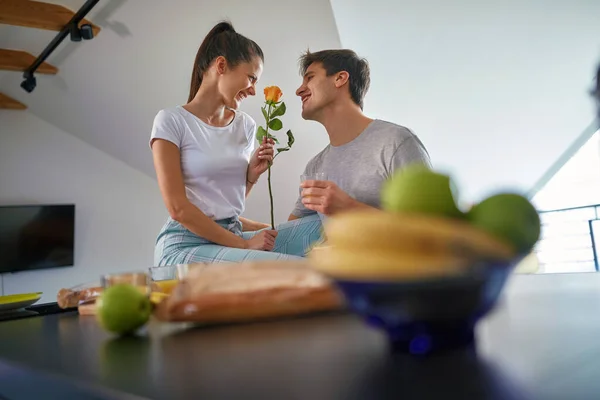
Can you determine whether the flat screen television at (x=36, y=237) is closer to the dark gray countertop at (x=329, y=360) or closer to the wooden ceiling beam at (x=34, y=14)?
the wooden ceiling beam at (x=34, y=14)

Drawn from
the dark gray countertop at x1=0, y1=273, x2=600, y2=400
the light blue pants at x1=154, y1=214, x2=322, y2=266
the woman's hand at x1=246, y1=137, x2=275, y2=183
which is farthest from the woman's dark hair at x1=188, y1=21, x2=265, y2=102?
the dark gray countertop at x1=0, y1=273, x2=600, y2=400

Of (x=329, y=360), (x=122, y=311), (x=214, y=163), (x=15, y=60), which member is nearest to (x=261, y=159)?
(x=214, y=163)

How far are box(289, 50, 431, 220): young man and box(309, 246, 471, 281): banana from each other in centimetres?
117

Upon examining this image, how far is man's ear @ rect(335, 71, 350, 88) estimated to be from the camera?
2115 mm

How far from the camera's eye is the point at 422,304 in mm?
326

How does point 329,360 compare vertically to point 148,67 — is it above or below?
below

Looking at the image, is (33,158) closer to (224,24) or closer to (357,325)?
(224,24)

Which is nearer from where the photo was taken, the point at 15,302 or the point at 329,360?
the point at 329,360

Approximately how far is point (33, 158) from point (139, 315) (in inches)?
229

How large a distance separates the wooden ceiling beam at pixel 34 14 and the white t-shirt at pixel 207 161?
7.84 feet

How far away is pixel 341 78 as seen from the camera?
83.4 inches

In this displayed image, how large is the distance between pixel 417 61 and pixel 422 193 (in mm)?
3299

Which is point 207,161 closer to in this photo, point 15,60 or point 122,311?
point 122,311

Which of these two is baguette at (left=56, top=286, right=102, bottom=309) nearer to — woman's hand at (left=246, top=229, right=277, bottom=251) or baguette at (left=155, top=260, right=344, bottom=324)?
baguette at (left=155, top=260, right=344, bottom=324)
